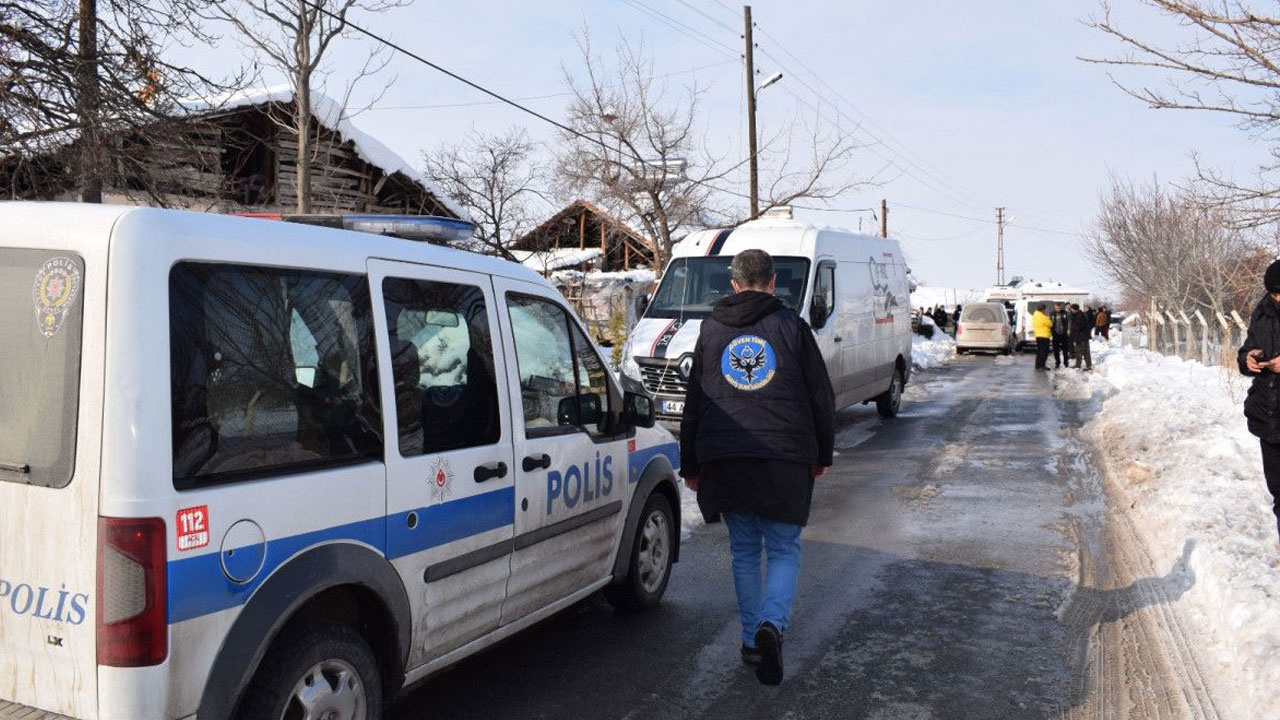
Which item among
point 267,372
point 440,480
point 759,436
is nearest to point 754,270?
point 759,436

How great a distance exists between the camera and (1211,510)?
7215 mm

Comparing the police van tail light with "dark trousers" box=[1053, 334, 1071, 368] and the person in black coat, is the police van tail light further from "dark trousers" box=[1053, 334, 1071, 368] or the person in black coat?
"dark trousers" box=[1053, 334, 1071, 368]

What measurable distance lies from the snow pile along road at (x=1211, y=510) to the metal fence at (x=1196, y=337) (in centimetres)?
401

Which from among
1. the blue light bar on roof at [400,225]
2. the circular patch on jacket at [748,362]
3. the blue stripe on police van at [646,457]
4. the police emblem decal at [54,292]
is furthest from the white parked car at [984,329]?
the police emblem decal at [54,292]

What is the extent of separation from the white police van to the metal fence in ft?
53.2

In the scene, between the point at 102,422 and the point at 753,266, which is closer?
the point at 102,422

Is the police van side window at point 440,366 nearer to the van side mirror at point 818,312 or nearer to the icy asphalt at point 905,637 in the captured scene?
the icy asphalt at point 905,637

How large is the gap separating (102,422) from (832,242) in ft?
37.1

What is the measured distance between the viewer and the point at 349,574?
3.25 meters

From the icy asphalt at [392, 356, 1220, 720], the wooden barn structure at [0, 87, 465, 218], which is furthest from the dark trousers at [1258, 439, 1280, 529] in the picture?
the wooden barn structure at [0, 87, 465, 218]

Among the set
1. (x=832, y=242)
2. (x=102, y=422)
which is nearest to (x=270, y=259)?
(x=102, y=422)

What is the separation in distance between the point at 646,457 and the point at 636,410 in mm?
437

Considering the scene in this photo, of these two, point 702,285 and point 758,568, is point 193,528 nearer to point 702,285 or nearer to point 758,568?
point 758,568

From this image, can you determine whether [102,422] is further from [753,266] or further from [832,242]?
[832,242]
